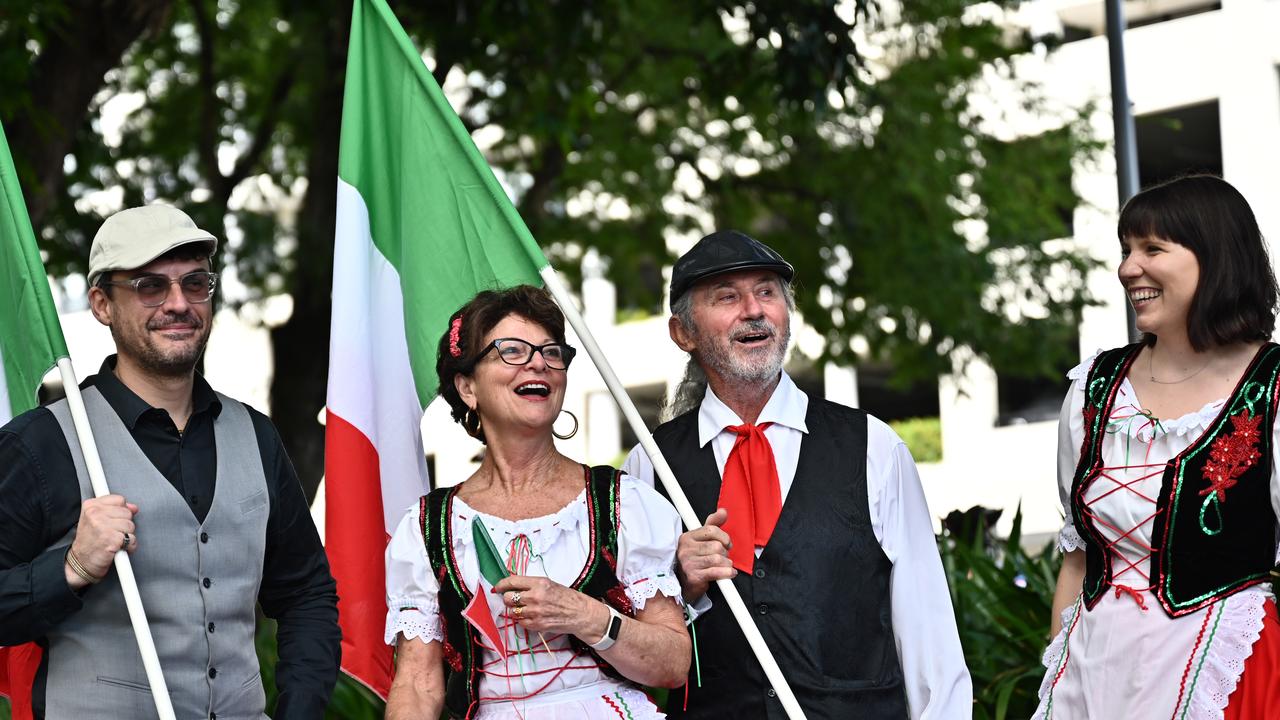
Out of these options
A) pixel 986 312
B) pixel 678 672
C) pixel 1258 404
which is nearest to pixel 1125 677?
pixel 1258 404

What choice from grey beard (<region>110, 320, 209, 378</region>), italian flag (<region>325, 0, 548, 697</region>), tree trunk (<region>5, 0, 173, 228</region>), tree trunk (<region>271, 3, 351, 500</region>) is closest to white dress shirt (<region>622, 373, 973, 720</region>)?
italian flag (<region>325, 0, 548, 697</region>)

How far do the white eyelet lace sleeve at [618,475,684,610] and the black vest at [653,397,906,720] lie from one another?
1.29 feet

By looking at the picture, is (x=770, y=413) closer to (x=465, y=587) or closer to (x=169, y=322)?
(x=465, y=587)

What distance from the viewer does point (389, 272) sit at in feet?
15.9

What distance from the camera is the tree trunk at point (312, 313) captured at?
42.3 ft

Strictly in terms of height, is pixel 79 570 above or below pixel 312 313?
below

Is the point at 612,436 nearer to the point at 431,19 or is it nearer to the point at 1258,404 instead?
the point at 431,19

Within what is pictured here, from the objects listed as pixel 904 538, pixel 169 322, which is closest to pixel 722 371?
pixel 904 538

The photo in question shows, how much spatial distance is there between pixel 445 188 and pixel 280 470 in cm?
103

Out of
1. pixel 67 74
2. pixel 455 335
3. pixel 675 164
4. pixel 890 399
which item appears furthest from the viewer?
pixel 890 399

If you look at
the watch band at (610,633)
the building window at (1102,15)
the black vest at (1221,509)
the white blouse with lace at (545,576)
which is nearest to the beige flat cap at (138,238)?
the white blouse with lace at (545,576)

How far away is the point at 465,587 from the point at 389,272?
1.27m

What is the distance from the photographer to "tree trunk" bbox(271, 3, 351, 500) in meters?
12.9

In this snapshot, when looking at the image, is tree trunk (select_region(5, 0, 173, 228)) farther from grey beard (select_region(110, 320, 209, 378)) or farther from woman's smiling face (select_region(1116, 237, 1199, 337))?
woman's smiling face (select_region(1116, 237, 1199, 337))
